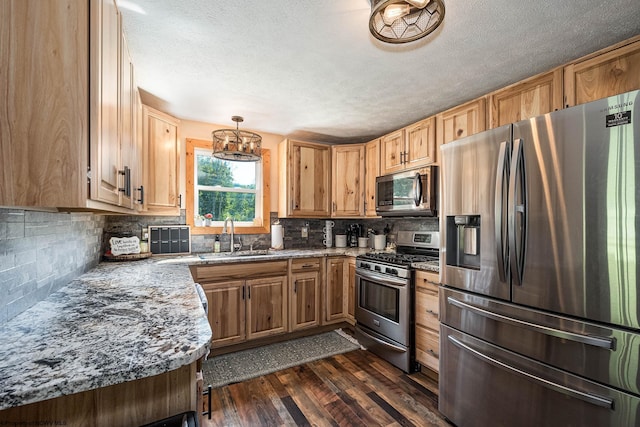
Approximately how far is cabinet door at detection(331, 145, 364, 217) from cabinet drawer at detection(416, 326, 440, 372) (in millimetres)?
1636

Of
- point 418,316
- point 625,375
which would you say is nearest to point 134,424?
point 625,375

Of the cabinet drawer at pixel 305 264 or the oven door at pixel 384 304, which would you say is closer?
the oven door at pixel 384 304

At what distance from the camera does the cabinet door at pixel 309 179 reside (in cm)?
340

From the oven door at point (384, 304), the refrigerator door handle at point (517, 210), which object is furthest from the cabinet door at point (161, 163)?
the refrigerator door handle at point (517, 210)

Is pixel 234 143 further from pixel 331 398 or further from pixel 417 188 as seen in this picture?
pixel 331 398

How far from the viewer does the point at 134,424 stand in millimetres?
813

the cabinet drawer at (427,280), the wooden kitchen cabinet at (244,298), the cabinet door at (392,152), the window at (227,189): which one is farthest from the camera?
the window at (227,189)

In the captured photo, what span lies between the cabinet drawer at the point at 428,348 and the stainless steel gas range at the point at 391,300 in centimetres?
6

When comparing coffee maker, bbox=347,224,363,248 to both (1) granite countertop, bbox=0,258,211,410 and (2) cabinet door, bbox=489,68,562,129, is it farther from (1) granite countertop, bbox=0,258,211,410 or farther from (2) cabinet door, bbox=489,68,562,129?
(1) granite countertop, bbox=0,258,211,410

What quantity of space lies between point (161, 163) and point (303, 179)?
1537 mm

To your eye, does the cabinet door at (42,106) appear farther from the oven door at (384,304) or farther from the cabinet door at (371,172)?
the cabinet door at (371,172)

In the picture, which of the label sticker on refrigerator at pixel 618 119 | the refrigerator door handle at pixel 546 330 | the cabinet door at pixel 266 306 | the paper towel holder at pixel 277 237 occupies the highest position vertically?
the label sticker on refrigerator at pixel 618 119

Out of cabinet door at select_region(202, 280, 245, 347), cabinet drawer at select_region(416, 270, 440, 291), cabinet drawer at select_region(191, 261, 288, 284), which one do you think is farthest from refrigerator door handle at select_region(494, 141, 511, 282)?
cabinet door at select_region(202, 280, 245, 347)

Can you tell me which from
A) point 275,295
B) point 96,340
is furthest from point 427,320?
point 96,340
